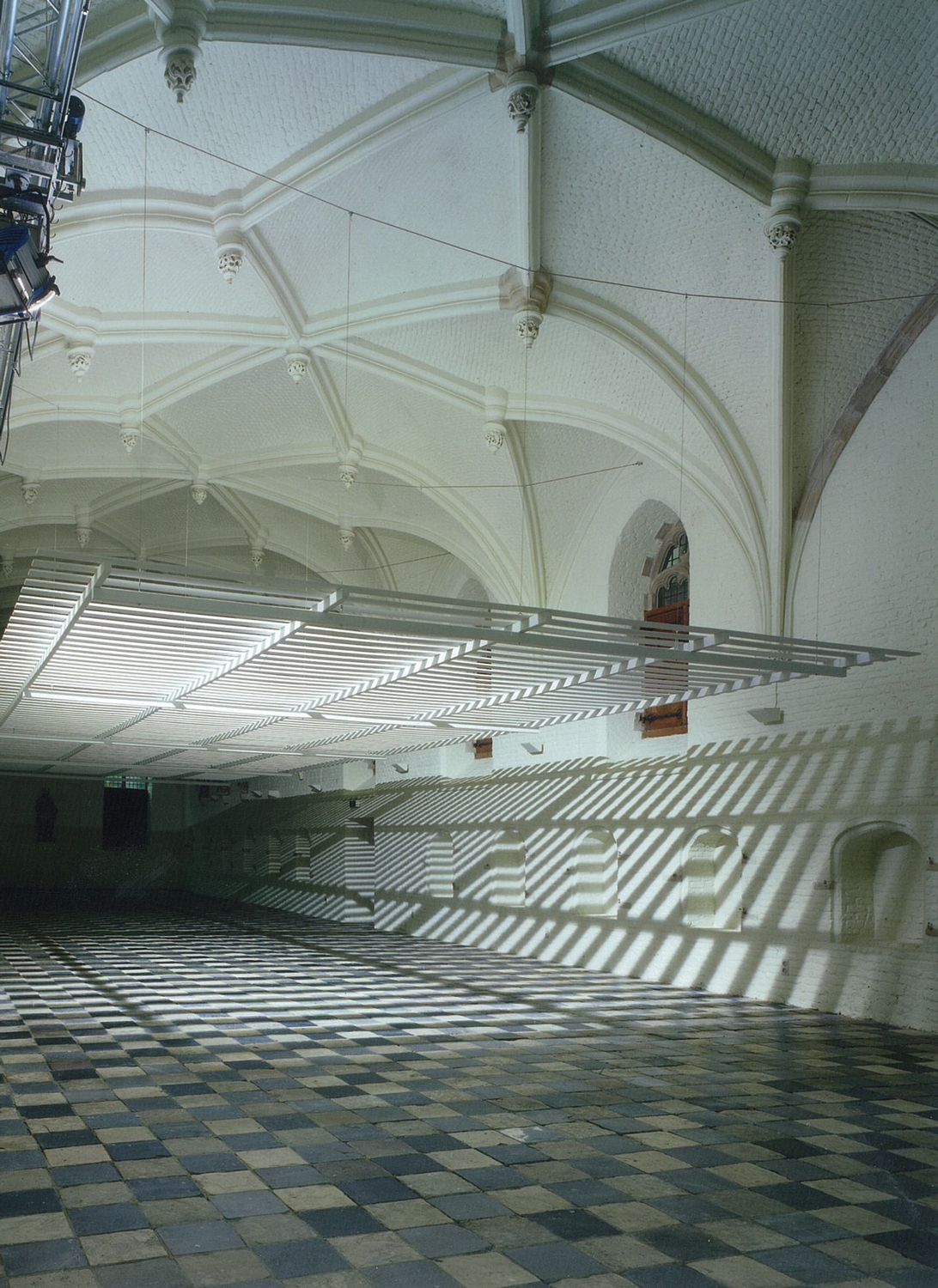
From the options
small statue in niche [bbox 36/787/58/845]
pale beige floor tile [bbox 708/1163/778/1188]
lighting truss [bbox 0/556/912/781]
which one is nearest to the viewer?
pale beige floor tile [bbox 708/1163/778/1188]

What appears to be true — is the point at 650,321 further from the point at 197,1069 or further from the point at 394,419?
the point at 197,1069

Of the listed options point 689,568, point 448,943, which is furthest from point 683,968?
point 448,943

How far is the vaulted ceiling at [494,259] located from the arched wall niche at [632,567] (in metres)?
0.28

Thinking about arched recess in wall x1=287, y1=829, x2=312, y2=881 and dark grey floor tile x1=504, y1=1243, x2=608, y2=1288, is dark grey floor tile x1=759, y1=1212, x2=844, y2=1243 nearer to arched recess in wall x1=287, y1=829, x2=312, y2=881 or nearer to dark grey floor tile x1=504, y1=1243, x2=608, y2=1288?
dark grey floor tile x1=504, y1=1243, x2=608, y2=1288

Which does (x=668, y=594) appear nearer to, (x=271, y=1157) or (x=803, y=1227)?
(x=271, y=1157)

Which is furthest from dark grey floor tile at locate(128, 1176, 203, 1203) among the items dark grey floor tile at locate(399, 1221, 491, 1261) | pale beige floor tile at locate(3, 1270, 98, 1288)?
dark grey floor tile at locate(399, 1221, 491, 1261)

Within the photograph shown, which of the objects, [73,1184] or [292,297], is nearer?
[73,1184]

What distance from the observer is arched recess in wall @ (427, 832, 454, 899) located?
22.8 metres

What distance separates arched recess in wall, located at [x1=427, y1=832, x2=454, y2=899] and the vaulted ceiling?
6034 millimetres

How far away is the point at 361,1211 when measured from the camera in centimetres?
551

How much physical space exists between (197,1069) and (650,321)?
32.4 feet

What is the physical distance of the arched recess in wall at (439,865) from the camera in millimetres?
22781

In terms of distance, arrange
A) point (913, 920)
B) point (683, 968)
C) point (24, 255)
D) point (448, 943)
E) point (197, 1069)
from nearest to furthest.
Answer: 1. point (24, 255)
2. point (197, 1069)
3. point (913, 920)
4. point (683, 968)
5. point (448, 943)

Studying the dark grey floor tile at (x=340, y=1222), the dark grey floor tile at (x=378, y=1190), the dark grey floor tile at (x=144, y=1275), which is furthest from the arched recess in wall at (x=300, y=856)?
the dark grey floor tile at (x=144, y=1275)
